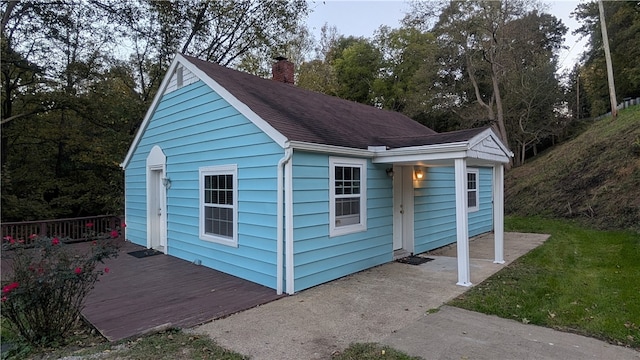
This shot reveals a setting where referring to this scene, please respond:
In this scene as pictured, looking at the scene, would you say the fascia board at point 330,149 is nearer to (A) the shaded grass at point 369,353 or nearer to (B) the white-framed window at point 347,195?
(B) the white-framed window at point 347,195

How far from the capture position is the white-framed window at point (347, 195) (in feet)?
19.3

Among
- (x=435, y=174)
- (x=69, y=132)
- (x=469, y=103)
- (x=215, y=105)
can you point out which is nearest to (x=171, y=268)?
(x=215, y=105)

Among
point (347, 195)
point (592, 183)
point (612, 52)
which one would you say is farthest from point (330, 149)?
point (612, 52)

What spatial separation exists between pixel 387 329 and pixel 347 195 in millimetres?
2738

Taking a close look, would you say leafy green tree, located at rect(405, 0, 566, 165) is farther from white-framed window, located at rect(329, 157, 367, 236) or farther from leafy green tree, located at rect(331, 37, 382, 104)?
white-framed window, located at rect(329, 157, 367, 236)

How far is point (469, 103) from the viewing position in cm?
2416

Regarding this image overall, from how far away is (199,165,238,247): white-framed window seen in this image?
6.12m

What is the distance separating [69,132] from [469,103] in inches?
909

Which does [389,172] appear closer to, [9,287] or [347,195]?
[347,195]

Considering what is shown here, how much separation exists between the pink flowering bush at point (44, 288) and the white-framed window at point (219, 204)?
2452 millimetres

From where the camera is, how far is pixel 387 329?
3.87 metres

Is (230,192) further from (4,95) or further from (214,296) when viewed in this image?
(4,95)

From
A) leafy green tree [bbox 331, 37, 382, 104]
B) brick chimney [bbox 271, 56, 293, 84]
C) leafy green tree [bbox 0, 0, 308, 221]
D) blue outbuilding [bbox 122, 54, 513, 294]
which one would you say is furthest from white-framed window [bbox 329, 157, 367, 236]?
leafy green tree [bbox 331, 37, 382, 104]

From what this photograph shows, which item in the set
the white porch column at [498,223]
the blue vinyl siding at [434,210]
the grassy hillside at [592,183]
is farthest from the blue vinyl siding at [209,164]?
the grassy hillside at [592,183]
